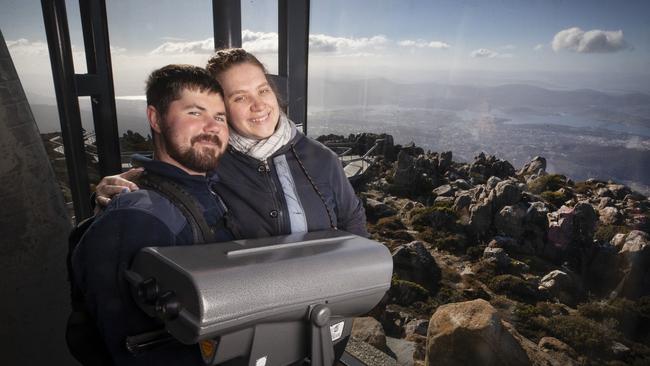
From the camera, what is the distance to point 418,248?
7.95m

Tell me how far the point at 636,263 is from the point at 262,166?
6.91m

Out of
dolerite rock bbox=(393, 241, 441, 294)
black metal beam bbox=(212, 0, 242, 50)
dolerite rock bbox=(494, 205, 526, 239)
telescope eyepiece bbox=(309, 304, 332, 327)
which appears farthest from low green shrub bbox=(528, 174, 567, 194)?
telescope eyepiece bbox=(309, 304, 332, 327)

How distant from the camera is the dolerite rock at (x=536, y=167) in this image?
540 cm

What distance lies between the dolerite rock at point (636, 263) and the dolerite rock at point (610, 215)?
0.58 metres

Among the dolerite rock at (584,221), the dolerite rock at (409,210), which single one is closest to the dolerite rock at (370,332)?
the dolerite rock at (584,221)

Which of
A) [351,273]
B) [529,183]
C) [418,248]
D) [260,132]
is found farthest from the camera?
[418,248]

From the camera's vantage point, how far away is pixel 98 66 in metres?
1.93

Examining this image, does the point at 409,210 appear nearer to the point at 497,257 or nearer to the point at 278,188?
the point at 497,257

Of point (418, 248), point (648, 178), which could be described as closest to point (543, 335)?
point (418, 248)

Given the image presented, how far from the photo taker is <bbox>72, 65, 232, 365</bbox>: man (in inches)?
28.0

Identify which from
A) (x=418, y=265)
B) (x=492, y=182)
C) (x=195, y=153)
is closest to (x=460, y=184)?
(x=418, y=265)

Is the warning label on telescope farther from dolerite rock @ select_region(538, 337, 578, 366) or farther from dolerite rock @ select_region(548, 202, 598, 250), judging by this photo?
dolerite rock @ select_region(538, 337, 578, 366)

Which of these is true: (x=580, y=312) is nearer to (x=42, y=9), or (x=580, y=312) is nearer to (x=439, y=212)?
(x=439, y=212)

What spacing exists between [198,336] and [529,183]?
6584mm
